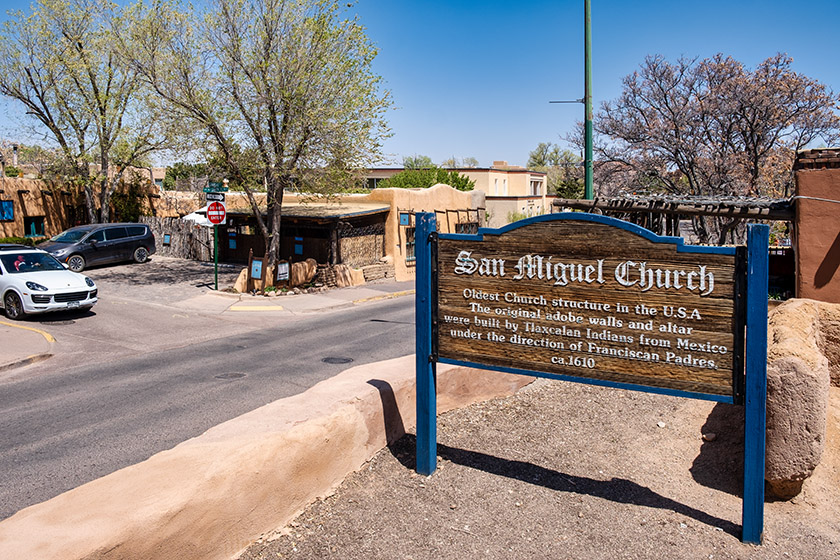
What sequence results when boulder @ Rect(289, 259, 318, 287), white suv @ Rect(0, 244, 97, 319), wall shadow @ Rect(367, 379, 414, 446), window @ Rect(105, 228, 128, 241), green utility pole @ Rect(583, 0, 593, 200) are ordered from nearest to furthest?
wall shadow @ Rect(367, 379, 414, 446), green utility pole @ Rect(583, 0, 593, 200), white suv @ Rect(0, 244, 97, 319), boulder @ Rect(289, 259, 318, 287), window @ Rect(105, 228, 128, 241)

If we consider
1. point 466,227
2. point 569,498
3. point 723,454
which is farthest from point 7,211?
point 723,454

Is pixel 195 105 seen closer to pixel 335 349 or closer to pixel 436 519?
pixel 335 349

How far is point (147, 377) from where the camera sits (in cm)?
1174

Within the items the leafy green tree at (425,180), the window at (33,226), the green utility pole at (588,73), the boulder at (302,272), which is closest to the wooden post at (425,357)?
the green utility pole at (588,73)

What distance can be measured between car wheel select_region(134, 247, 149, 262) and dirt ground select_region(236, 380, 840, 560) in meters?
23.6

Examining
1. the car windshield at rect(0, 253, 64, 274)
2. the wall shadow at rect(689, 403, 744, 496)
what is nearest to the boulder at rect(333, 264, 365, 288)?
the car windshield at rect(0, 253, 64, 274)

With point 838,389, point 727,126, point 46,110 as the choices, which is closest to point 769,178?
point 727,126

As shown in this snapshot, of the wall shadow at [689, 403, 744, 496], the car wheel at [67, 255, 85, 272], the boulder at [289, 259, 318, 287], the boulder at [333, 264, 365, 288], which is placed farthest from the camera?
the car wheel at [67, 255, 85, 272]

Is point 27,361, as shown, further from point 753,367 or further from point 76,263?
point 76,263

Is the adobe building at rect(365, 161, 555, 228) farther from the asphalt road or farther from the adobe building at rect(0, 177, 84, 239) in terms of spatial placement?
the asphalt road

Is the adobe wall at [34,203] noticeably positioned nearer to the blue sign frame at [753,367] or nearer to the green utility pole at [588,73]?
the green utility pole at [588,73]

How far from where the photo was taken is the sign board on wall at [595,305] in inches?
206

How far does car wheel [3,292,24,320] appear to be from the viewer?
54.9 ft

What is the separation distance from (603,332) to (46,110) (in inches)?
1222
